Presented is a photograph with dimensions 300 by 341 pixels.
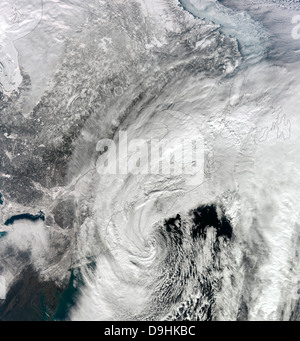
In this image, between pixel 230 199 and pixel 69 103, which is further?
pixel 69 103

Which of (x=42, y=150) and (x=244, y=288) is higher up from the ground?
(x=42, y=150)

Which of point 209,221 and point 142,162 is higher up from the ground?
point 142,162

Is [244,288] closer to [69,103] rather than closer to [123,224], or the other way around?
[123,224]

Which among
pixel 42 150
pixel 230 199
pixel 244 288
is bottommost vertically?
pixel 244 288

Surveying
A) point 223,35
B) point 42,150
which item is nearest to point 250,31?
point 223,35
